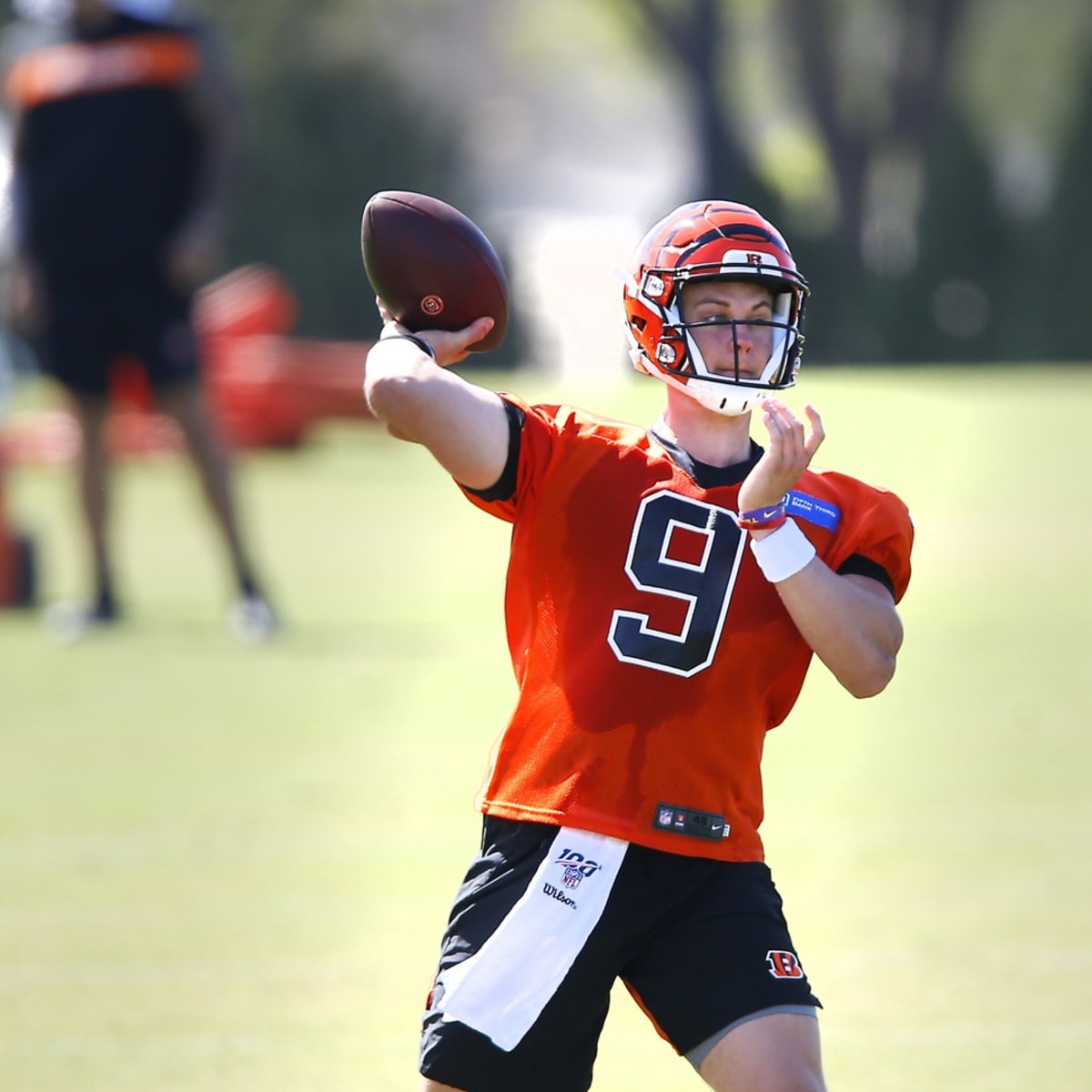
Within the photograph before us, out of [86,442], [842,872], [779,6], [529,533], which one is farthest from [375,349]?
[779,6]

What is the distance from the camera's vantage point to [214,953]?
4.89m

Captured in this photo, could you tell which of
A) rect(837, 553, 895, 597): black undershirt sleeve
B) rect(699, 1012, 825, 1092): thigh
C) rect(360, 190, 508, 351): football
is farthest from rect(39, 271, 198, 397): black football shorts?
rect(699, 1012, 825, 1092): thigh

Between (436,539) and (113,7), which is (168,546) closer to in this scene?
(436,539)

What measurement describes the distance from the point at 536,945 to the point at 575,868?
0.41ft

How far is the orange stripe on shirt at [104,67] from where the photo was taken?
8.60 m

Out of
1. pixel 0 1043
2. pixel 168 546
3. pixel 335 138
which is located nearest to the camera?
pixel 0 1043

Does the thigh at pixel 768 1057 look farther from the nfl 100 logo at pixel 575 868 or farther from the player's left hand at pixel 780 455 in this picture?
the player's left hand at pixel 780 455

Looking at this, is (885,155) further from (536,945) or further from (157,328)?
(536,945)

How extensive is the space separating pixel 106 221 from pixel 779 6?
2768 cm

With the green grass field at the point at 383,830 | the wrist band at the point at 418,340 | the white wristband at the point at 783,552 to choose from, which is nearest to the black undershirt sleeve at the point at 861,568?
the white wristband at the point at 783,552

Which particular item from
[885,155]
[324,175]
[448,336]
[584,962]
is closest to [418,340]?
[448,336]

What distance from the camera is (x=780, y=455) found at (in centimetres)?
308

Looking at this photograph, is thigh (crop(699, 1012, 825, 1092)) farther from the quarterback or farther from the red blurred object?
the red blurred object

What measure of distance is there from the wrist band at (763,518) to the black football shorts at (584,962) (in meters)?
0.51
